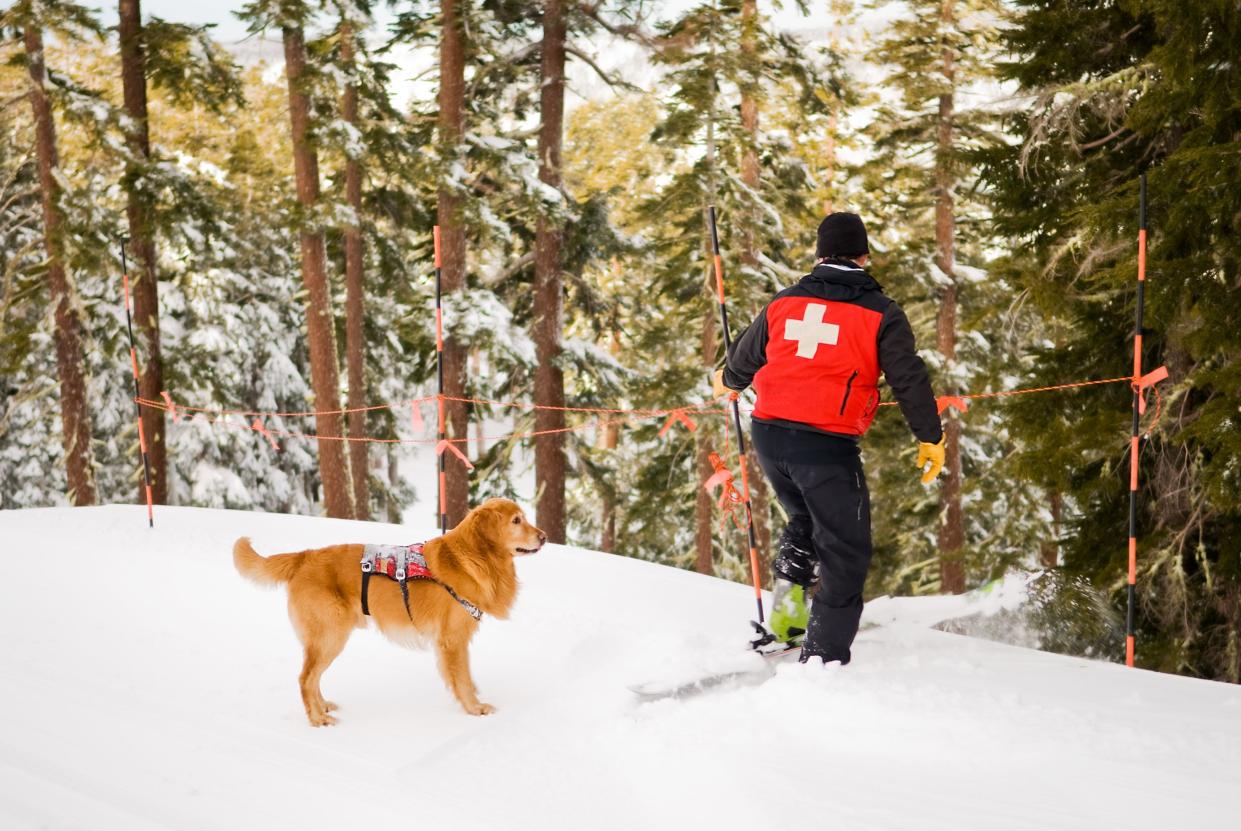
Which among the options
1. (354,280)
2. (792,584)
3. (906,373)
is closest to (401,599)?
(792,584)

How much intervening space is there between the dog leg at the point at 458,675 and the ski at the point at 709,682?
76cm

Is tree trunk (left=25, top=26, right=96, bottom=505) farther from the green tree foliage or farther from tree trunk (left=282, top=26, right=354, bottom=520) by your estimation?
the green tree foliage

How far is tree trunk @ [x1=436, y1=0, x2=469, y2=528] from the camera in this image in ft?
39.7

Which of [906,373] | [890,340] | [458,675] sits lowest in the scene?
[458,675]

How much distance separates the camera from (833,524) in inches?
159

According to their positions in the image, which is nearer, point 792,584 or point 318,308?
point 792,584

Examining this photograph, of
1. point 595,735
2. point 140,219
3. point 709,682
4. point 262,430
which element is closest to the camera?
point 595,735

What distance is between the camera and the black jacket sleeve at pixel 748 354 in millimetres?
4312

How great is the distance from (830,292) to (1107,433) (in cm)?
351

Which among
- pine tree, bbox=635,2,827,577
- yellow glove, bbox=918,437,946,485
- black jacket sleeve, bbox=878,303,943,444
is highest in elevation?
pine tree, bbox=635,2,827,577

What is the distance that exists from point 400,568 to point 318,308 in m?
10.6

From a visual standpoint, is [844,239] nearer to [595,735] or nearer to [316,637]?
[595,735]

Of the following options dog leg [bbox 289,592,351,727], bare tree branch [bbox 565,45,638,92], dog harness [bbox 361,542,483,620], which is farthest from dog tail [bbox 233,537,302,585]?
bare tree branch [bbox 565,45,638,92]

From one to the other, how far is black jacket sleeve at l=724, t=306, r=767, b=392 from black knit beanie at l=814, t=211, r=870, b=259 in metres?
0.42
